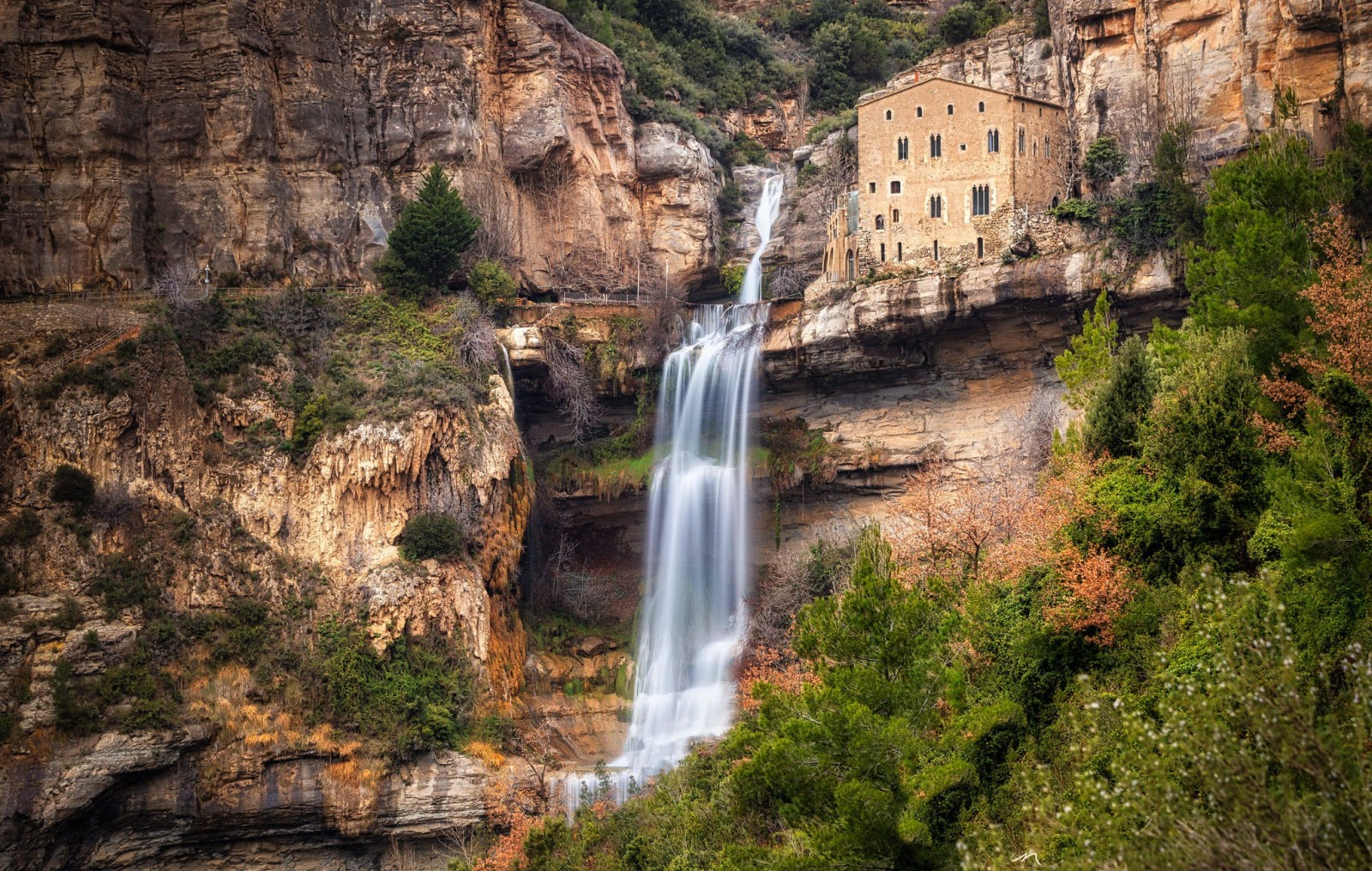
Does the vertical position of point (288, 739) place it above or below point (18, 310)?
below

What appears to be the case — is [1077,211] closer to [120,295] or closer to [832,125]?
[832,125]

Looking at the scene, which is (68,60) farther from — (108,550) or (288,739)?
(288,739)

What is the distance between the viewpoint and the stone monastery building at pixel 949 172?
54.1 m

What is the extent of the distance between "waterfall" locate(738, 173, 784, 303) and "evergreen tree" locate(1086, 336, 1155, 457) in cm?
2938

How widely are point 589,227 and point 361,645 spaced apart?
24.7 metres

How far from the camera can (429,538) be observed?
46.7m

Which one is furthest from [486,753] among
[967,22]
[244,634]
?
[967,22]

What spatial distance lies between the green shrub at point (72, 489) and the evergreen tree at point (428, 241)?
47.3 feet

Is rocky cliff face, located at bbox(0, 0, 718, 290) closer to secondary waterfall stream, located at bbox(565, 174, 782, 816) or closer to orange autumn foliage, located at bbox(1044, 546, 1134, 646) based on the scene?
secondary waterfall stream, located at bbox(565, 174, 782, 816)

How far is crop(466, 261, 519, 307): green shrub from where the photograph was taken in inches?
2212

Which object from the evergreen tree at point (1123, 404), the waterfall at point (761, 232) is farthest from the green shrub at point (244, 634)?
the evergreen tree at point (1123, 404)

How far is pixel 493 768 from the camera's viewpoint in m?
43.6

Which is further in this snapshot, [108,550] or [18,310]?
[18,310]

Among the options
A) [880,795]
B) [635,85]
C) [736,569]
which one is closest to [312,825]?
[736,569]
